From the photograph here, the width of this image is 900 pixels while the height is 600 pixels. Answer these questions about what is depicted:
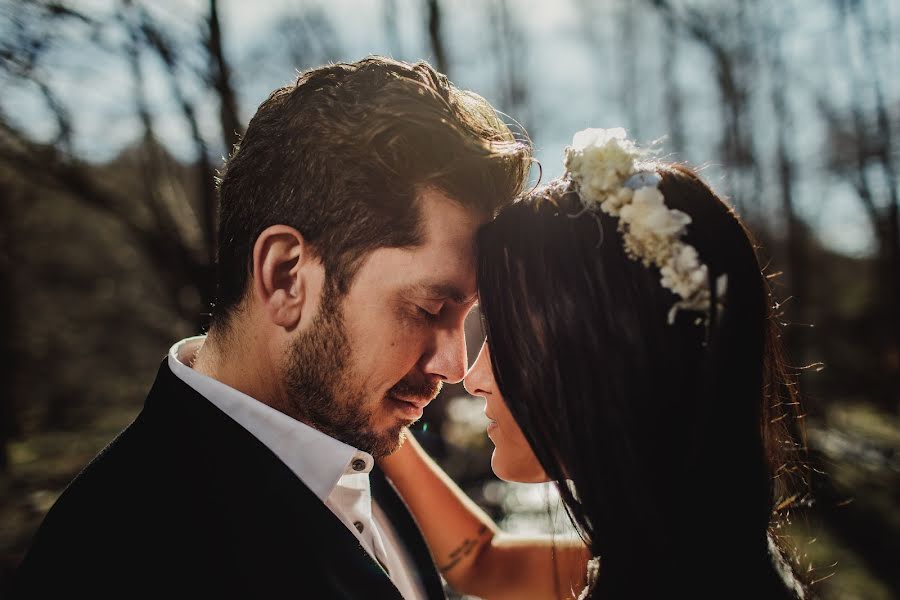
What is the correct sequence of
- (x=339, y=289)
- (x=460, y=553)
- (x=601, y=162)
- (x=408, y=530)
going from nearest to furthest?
(x=601, y=162), (x=339, y=289), (x=408, y=530), (x=460, y=553)

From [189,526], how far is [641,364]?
4.07ft

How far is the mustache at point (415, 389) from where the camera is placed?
1.98 meters

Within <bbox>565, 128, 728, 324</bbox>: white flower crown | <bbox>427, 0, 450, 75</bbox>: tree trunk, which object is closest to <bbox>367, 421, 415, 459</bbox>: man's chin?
<bbox>565, 128, 728, 324</bbox>: white flower crown

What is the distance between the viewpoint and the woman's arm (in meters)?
2.53

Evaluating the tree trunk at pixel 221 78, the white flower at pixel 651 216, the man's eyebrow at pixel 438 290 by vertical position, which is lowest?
the man's eyebrow at pixel 438 290

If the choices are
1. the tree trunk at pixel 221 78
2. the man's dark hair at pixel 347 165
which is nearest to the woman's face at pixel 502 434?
the man's dark hair at pixel 347 165

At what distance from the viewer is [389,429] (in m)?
2.02

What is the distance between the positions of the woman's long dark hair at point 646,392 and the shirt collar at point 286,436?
63 cm

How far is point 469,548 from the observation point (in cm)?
259

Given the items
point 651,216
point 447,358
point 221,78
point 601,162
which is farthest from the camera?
point 221,78

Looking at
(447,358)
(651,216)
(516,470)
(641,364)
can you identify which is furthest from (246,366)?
(651,216)

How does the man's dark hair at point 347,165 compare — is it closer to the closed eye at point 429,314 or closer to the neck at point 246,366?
the neck at point 246,366

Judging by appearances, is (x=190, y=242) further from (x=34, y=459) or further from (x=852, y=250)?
(x=852, y=250)

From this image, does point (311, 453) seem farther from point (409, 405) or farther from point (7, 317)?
point (7, 317)
